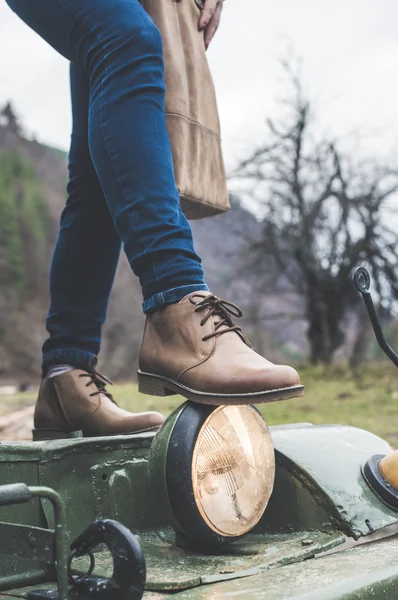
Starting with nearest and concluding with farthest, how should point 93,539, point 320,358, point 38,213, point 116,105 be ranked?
point 93,539 → point 116,105 → point 320,358 → point 38,213

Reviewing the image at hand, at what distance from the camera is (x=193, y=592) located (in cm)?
106

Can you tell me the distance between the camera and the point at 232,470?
52.1 inches

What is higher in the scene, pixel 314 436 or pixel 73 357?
pixel 73 357

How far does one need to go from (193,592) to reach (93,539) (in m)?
0.17

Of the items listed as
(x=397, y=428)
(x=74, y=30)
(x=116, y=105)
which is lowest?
(x=397, y=428)

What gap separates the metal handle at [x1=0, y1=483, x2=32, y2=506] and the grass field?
181 inches

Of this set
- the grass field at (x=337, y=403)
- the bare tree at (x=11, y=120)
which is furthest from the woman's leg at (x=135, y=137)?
the bare tree at (x=11, y=120)

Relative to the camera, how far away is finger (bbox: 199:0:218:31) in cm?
189

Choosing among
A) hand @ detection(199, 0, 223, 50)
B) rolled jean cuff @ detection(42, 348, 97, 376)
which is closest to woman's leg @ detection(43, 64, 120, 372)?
rolled jean cuff @ detection(42, 348, 97, 376)

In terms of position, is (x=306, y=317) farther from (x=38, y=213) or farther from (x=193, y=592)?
(x=193, y=592)

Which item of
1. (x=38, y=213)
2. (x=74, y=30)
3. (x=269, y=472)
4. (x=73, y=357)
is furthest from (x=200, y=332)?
(x=38, y=213)

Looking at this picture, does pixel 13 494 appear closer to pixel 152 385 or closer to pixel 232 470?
pixel 232 470

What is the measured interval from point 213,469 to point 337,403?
7079 mm

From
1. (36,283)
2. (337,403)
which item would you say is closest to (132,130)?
(337,403)
